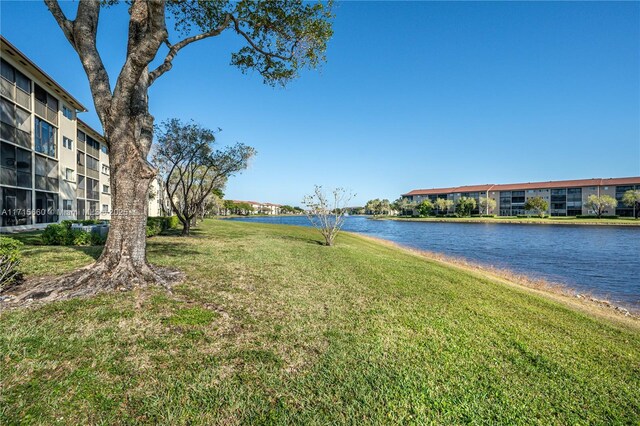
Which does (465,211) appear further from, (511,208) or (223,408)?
(223,408)

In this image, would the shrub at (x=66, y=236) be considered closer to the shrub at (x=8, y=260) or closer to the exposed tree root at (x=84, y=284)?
the shrub at (x=8, y=260)

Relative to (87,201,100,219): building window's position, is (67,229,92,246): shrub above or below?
below

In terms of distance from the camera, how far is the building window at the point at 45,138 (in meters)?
23.0

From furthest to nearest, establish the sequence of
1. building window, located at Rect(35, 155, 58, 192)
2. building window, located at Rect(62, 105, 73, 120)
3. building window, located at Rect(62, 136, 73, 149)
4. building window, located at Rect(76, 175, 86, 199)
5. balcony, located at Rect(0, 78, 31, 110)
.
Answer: building window, located at Rect(76, 175, 86, 199) < building window, located at Rect(62, 136, 73, 149) < building window, located at Rect(62, 105, 73, 120) < building window, located at Rect(35, 155, 58, 192) < balcony, located at Rect(0, 78, 31, 110)

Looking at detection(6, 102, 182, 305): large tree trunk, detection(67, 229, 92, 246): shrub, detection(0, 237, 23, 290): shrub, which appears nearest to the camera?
detection(0, 237, 23, 290): shrub

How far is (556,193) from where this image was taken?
89938 millimetres

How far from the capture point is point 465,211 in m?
93.9

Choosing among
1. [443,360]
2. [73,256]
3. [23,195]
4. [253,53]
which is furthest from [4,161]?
[443,360]

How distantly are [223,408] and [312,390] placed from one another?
0.98m

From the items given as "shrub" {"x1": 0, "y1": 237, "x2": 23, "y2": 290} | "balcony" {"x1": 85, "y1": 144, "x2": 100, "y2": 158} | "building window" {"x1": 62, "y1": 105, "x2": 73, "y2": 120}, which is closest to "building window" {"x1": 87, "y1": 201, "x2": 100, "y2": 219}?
"balcony" {"x1": 85, "y1": 144, "x2": 100, "y2": 158}

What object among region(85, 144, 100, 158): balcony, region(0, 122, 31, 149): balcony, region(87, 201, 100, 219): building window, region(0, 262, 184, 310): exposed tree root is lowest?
region(0, 262, 184, 310): exposed tree root

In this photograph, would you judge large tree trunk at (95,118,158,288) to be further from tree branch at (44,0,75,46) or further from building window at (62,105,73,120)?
building window at (62,105,73,120)

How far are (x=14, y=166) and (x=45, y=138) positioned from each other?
497 centimetres

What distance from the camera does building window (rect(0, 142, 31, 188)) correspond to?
19281 millimetres
